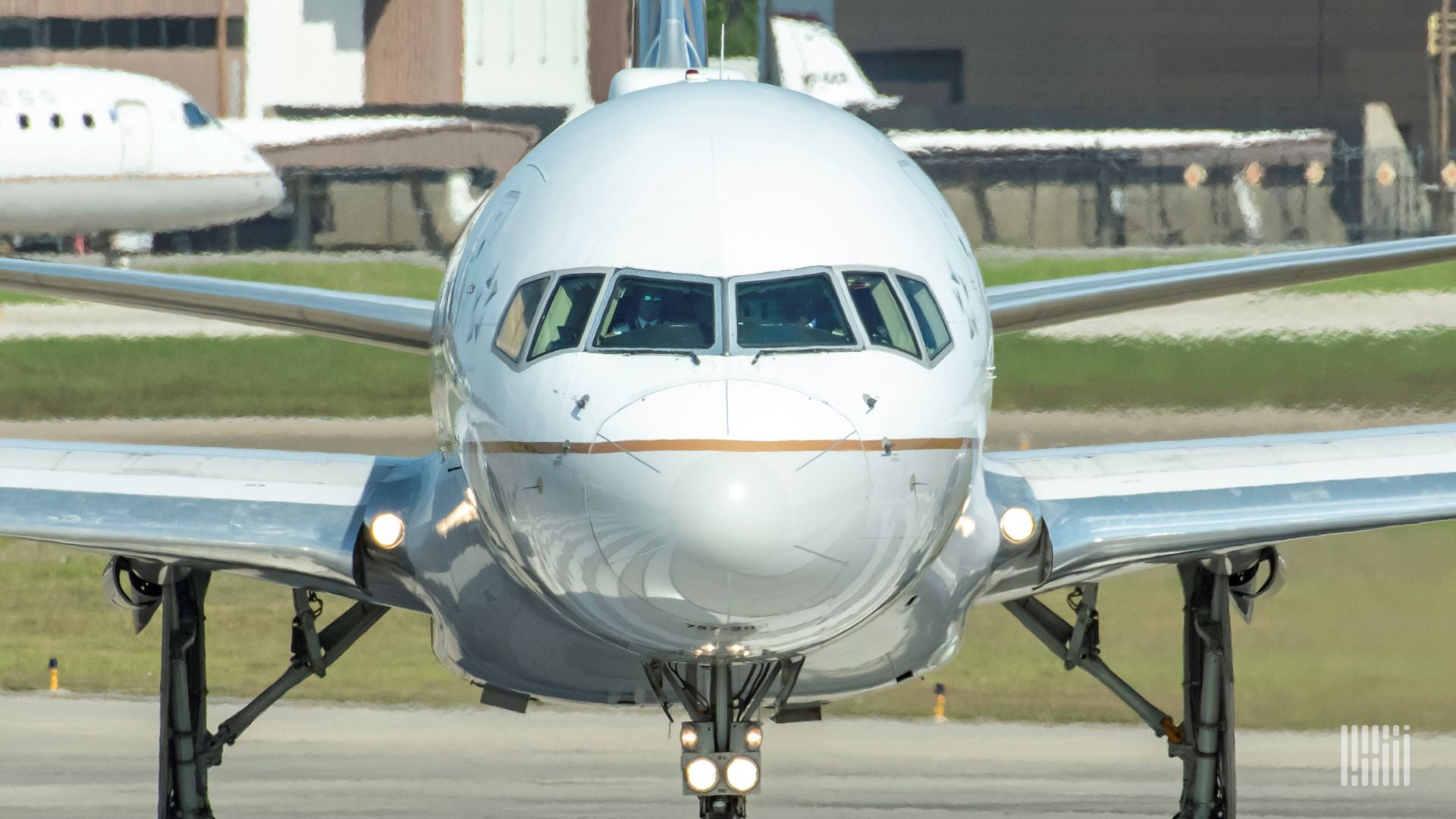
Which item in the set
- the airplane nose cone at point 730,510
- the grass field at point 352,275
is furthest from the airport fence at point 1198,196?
the airplane nose cone at point 730,510

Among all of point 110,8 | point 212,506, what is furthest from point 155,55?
point 212,506

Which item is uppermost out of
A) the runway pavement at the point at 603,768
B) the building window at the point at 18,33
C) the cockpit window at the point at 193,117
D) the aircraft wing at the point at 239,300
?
the building window at the point at 18,33

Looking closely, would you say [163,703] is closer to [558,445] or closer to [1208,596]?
[558,445]

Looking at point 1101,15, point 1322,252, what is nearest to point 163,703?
point 1322,252

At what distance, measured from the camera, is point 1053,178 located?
108 ft

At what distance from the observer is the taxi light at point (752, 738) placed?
921 centimetres

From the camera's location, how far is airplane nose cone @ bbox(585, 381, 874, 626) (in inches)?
289

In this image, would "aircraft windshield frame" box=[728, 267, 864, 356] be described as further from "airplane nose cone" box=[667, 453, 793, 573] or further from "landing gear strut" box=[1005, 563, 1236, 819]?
"landing gear strut" box=[1005, 563, 1236, 819]

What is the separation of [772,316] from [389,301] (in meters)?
5.52

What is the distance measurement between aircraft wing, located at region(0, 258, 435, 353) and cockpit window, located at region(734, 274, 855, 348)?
482cm

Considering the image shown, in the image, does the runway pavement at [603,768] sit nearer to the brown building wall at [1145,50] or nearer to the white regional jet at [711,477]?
the white regional jet at [711,477]

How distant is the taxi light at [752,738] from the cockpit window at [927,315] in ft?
6.26

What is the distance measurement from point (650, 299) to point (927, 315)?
3.79 feet

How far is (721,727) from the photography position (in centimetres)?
918
